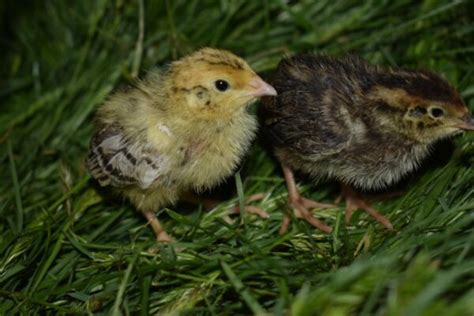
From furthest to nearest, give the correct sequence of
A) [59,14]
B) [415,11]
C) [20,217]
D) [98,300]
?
[59,14] → [415,11] → [20,217] → [98,300]

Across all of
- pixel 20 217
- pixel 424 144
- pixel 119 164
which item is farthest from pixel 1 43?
pixel 424 144

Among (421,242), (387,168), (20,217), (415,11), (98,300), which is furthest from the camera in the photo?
(415,11)

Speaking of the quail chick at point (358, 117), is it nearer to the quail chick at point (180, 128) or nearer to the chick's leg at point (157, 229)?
the quail chick at point (180, 128)

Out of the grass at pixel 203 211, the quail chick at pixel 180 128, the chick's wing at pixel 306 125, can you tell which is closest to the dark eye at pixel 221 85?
the quail chick at pixel 180 128

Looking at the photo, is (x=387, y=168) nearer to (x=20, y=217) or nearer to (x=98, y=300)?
(x=98, y=300)

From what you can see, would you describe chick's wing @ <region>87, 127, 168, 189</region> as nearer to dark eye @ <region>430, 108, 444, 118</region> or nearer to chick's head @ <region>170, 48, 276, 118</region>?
chick's head @ <region>170, 48, 276, 118</region>

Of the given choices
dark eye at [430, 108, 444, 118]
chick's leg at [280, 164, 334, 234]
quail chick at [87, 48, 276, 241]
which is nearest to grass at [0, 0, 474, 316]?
chick's leg at [280, 164, 334, 234]
